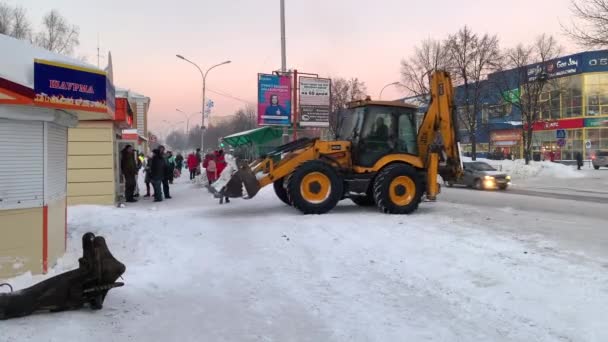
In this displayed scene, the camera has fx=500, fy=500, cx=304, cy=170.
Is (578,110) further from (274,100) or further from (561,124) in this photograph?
(274,100)

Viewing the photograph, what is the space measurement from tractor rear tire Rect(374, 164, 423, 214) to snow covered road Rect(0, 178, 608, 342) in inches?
56.1

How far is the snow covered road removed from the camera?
474cm

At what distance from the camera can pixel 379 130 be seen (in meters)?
12.5

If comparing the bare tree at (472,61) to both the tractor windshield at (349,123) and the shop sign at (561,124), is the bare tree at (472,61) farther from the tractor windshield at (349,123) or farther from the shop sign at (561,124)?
the tractor windshield at (349,123)

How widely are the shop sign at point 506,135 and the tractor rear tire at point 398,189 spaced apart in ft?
Result: 186

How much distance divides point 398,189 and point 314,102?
590 inches

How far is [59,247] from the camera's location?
734 centimetres

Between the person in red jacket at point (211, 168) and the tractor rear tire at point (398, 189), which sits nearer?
the tractor rear tire at point (398, 189)

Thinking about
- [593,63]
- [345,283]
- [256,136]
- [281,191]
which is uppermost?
[593,63]

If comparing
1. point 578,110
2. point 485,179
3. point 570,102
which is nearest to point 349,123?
point 485,179

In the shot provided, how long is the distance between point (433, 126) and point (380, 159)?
2.00 m

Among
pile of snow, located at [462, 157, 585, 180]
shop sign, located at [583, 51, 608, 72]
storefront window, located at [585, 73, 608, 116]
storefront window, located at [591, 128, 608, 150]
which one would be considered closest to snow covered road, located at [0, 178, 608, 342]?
pile of snow, located at [462, 157, 585, 180]

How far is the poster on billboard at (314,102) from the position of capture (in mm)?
26234

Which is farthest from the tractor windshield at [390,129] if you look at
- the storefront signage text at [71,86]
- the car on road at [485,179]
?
the car on road at [485,179]
